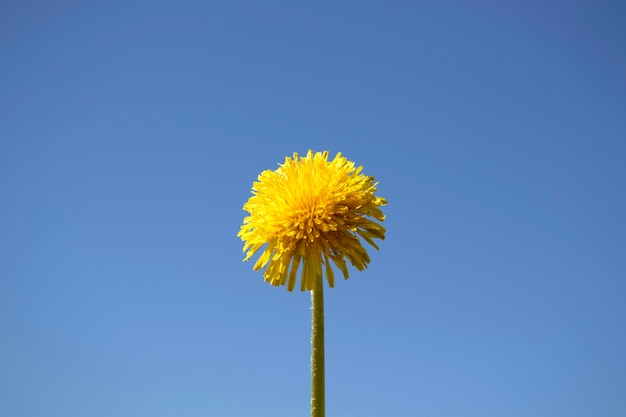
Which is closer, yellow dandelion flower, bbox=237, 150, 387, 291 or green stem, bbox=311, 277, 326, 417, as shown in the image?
green stem, bbox=311, 277, 326, 417

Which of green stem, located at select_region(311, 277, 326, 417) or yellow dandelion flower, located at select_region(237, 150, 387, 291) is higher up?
yellow dandelion flower, located at select_region(237, 150, 387, 291)

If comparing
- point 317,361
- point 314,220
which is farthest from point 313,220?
point 317,361

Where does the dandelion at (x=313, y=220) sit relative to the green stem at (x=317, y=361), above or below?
above

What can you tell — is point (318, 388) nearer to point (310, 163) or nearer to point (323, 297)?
point (323, 297)

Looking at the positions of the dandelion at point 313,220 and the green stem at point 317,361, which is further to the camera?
the dandelion at point 313,220
